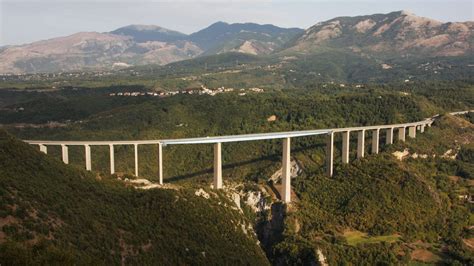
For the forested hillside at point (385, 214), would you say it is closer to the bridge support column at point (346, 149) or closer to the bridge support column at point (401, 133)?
the bridge support column at point (346, 149)

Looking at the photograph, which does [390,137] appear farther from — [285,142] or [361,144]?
Result: [285,142]

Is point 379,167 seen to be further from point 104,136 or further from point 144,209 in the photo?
point 104,136

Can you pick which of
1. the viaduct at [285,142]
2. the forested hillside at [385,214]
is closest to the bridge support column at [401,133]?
the viaduct at [285,142]

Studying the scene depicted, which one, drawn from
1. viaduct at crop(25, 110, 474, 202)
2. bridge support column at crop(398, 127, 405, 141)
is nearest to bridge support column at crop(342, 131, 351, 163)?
viaduct at crop(25, 110, 474, 202)

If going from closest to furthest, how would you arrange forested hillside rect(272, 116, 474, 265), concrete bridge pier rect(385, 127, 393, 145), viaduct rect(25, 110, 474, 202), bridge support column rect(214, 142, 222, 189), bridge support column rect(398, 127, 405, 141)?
forested hillside rect(272, 116, 474, 265), bridge support column rect(214, 142, 222, 189), viaduct rect(25, 110, 474, 202), concrete bridge pier rect(385, 127, 393, 145), bridge support column rect(398, 127, 405, 141)

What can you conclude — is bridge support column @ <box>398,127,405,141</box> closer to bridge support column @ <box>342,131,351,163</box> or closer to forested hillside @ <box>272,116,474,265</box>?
forested hillside @ <box>272,116,474,265</box>

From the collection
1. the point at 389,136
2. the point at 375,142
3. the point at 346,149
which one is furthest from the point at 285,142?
the point at 389,136

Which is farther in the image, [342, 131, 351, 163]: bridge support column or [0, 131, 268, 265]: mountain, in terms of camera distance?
[342, 131, 351, 163]: bridge support column

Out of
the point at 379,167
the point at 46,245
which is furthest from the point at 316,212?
the point at 46,245
